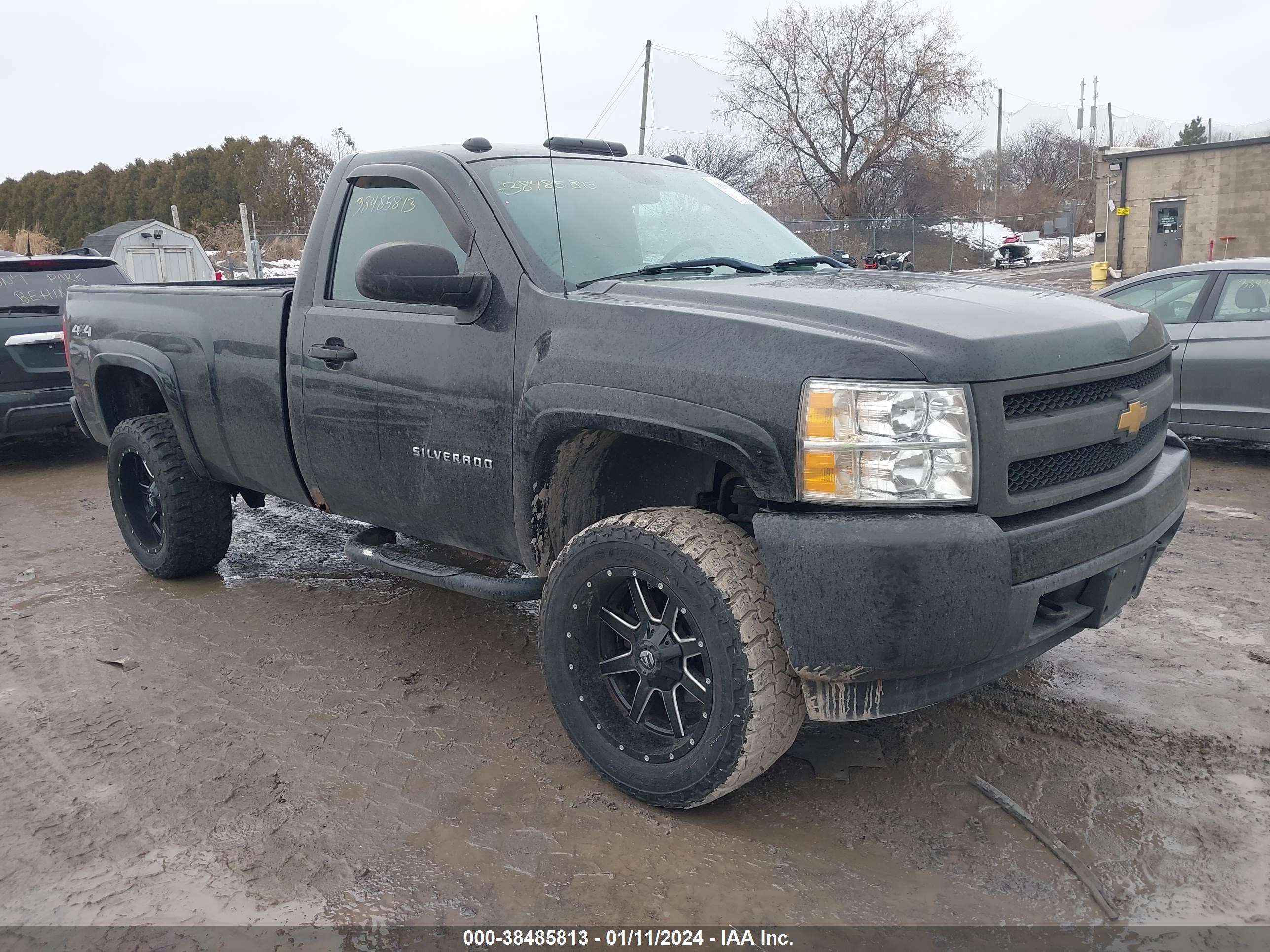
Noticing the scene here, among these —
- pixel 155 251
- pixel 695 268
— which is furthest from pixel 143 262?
pixel 695 268

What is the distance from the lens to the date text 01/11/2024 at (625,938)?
239 centimetres

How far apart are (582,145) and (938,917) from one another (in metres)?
3.01

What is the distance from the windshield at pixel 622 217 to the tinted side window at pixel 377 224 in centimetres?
28

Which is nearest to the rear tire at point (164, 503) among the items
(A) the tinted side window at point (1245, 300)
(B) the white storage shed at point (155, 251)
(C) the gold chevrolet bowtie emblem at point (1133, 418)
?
(C) the gold chevrolet bowtie emblem at point (1133, 418)

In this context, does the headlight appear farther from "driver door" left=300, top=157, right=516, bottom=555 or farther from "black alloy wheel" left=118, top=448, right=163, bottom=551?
"black alloy wheel" left=118, top=448, right=163, bottom=551

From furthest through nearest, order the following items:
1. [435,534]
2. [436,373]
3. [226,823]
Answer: [435,534], [436,373], [226,823]

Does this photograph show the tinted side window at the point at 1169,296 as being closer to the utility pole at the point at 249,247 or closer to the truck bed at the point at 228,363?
the truck bed at the point at 228,363

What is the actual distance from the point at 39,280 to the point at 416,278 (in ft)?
21.8

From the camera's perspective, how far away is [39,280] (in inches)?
324

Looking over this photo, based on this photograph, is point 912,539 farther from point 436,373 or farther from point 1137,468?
point 436,373

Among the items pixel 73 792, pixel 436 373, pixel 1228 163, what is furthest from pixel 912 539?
pixel 1228 163

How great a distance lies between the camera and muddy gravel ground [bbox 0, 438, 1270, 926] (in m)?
2.55

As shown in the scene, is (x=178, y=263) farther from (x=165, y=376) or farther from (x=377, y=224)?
(x=377, y=224)

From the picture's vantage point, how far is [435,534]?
3654 mm
